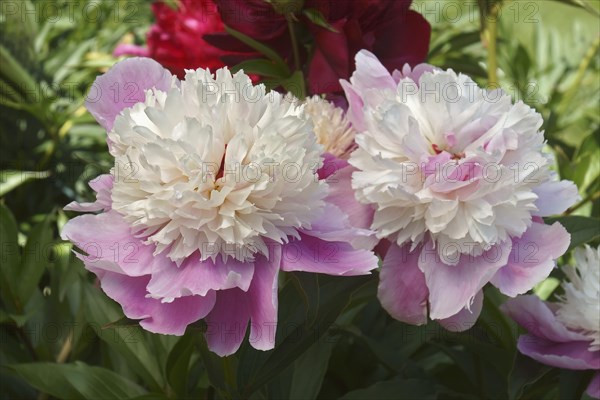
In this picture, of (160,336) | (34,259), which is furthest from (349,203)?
(34,259)

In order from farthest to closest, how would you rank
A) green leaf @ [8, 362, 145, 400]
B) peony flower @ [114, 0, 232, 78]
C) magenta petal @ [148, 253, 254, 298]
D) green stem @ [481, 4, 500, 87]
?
green stem @ [481, 4, 500, 87], peony flower @ [114, 0, 232, 78], green leaf @ [8, 362, 145, 400], magenta petal @ [148, 253, 254, 298]

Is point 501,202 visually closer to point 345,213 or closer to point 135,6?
point 345,213

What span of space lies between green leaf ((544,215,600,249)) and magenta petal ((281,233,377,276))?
0.24 meters

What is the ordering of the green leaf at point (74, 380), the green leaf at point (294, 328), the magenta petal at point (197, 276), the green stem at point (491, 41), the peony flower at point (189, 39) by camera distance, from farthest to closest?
the green stem at point (491, 41) < the peony flower at point (189, 39) < the green leaf at point (74, 380) < the green leaf at point (294, 328) < the magenta petal at point (197, 276)

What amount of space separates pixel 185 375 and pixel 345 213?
21 cm

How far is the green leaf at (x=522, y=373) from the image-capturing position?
568 mm

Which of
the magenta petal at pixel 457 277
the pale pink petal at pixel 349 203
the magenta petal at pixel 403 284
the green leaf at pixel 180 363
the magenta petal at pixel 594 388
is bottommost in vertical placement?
the green leaf at pixel 180 363

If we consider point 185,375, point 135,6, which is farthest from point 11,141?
point 185,375

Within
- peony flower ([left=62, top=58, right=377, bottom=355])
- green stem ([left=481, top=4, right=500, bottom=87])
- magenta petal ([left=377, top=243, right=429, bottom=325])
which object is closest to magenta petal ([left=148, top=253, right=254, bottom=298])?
peony flower ([left=62, top=58, right=377, bottom=355])

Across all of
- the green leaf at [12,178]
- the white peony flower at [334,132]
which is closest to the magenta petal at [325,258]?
the white peony flower at [334,132]

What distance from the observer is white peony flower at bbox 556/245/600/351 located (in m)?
0.56

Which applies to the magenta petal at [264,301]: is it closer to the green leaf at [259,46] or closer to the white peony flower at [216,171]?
the white peony flower at [216,171]

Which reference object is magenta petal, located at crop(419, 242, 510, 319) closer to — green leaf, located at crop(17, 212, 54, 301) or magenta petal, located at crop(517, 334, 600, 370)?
magenta petal, located at crop(517, 334, 600, 370)

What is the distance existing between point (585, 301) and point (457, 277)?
14 centimetres
